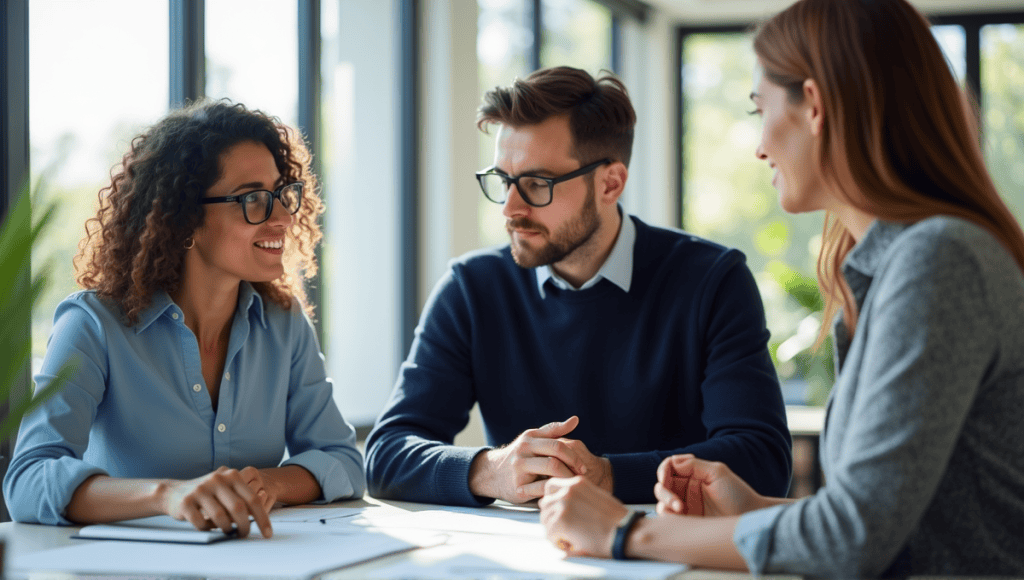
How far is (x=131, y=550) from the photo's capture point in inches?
50.5

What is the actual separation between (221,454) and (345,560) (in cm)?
74

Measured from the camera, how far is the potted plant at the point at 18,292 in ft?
2.73

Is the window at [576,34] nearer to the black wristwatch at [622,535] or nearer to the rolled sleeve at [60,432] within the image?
the rolled sleeve at [60,432]

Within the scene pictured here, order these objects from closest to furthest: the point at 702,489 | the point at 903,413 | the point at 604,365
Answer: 1. the point at 903,413
2. the point at 702,489
3. the point at 604,365

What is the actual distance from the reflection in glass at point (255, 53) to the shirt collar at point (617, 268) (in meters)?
1.33

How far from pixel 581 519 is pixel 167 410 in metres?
0.93

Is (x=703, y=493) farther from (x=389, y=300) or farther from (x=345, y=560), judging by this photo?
(x=389, y=300)

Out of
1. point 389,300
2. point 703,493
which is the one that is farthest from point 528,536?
point 389,300

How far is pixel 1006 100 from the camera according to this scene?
6.18 meters

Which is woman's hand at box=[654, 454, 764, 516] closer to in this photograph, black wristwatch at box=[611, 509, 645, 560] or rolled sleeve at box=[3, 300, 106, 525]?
black wristwatch at box=[611, 509, 645, 560]

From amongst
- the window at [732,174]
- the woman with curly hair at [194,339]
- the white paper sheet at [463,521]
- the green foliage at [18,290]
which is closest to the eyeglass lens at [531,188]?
the woman with curly hair at [194,339]

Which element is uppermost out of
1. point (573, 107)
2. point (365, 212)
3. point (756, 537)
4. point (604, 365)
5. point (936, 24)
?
point (936, 24)

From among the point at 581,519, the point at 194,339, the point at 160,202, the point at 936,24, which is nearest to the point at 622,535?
the point at 581,519

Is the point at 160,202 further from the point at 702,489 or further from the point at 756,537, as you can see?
the point at 756,537
